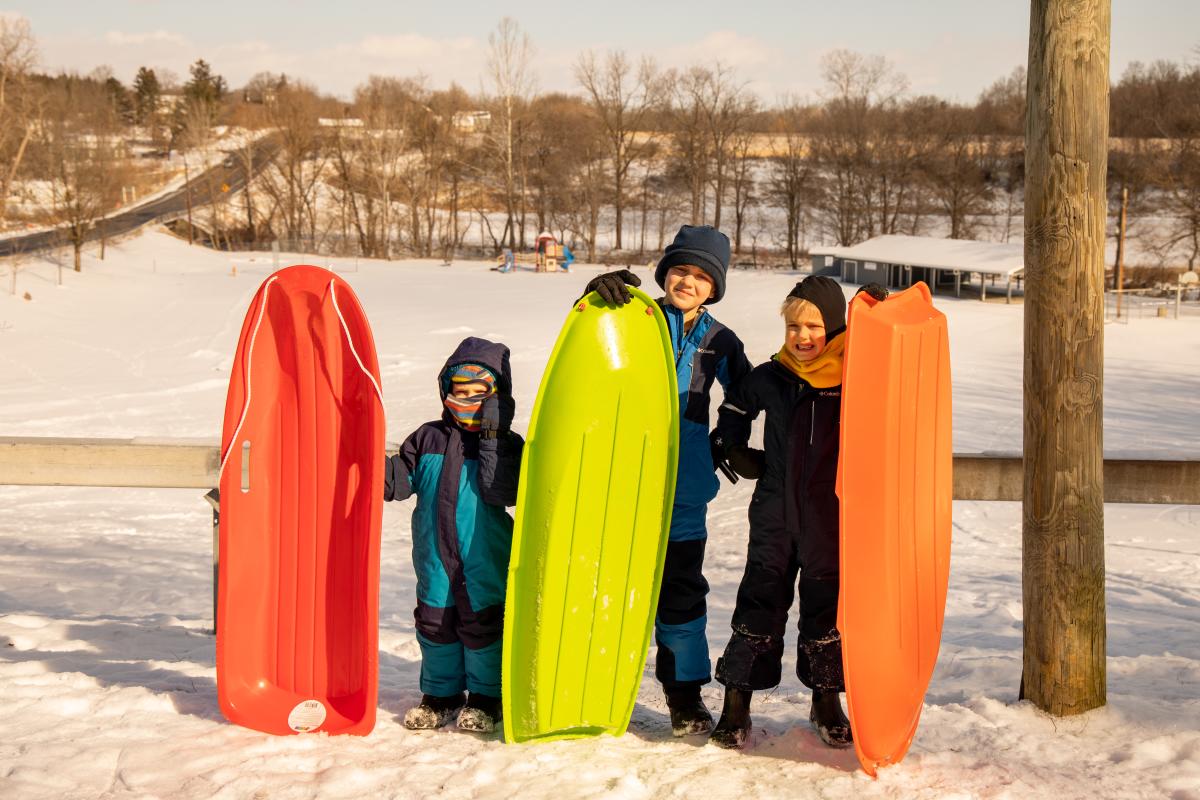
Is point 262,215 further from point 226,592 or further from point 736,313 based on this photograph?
point 226,592

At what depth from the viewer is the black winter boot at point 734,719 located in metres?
3.38

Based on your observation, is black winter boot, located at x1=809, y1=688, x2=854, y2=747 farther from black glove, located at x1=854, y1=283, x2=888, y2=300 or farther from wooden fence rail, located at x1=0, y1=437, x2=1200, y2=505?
black glove, located at x1=854, y1=283, x2=888, y2=300

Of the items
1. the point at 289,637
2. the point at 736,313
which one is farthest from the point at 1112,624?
the point at 736,313

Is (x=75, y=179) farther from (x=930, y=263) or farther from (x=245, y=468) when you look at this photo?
(x=245, y=468)

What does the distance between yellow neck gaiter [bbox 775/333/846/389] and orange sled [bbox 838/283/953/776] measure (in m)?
0.14

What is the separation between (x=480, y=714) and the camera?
11.4 feet

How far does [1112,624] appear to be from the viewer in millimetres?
5105

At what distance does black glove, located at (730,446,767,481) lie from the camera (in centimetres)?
336

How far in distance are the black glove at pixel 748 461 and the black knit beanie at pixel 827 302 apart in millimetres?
423

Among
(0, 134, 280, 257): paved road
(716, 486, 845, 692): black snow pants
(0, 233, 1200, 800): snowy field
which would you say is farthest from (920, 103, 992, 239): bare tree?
(716, 486, 845, 692): black snow pants

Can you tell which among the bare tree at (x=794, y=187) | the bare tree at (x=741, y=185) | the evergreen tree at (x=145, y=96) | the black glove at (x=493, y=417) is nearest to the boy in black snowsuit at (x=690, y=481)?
the black glove at (x=493, y=417)

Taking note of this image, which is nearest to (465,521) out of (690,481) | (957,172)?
(690,481)

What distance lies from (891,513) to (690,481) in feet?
2.09

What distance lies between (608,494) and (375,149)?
50.5m
